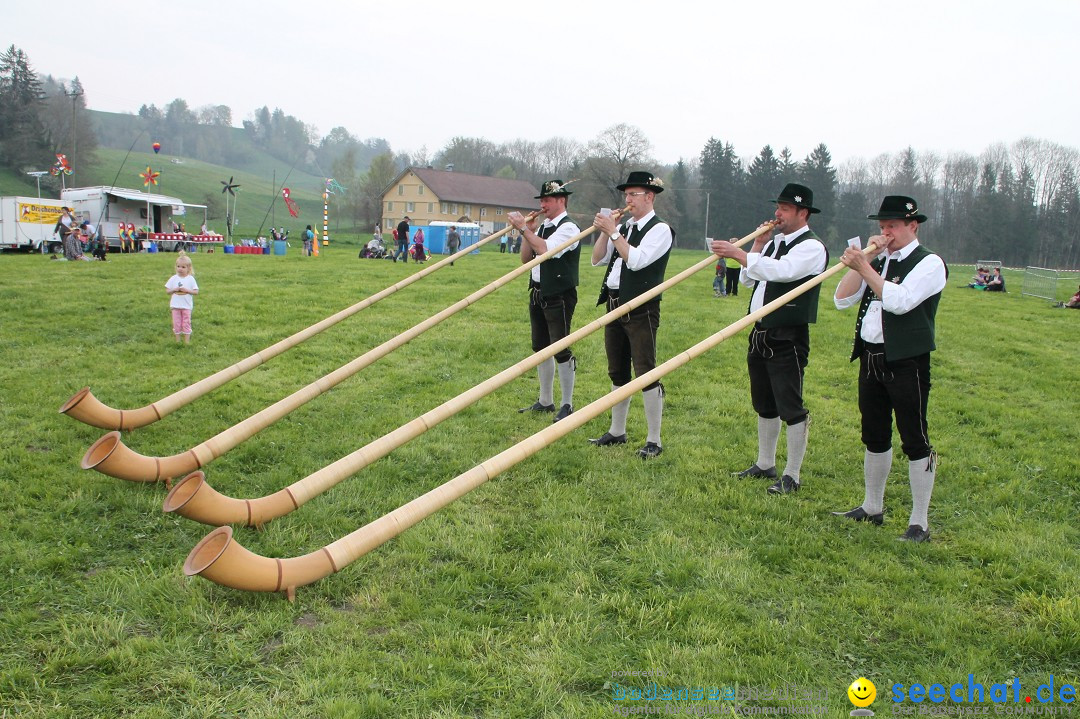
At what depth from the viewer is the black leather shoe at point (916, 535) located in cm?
517

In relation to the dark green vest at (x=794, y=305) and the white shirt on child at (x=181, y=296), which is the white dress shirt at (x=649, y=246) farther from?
the white shirt on child at (x=181, y=296)

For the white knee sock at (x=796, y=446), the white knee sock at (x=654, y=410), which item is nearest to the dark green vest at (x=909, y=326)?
the white knee sock at (x=796, y=446)

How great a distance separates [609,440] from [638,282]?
167cm

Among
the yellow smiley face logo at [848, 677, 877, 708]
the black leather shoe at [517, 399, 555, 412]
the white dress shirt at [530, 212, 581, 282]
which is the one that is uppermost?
the white dress shirt at [530, 212, 581, 282]

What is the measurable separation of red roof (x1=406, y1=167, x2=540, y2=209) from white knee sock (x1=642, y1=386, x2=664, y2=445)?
222 feet

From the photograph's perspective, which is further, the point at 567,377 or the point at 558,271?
the point at 567,377

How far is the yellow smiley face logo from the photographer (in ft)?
11.0

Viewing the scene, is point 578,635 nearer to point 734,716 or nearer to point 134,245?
point 734,716

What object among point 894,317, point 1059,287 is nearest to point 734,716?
point 894,317

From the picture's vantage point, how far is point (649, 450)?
6965 mm

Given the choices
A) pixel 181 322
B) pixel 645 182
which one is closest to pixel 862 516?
pixel 645 182

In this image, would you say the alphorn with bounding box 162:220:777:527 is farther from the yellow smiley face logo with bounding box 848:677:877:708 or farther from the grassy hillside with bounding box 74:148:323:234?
the grassy hillside with bounding box 74:148:323:234

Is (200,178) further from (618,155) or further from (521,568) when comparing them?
(521,568)

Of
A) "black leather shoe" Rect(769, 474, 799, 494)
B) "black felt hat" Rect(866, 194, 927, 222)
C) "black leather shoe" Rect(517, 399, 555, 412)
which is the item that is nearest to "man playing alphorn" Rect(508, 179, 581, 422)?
"black leather shoe" Rect(517, 399, 555, 412)
